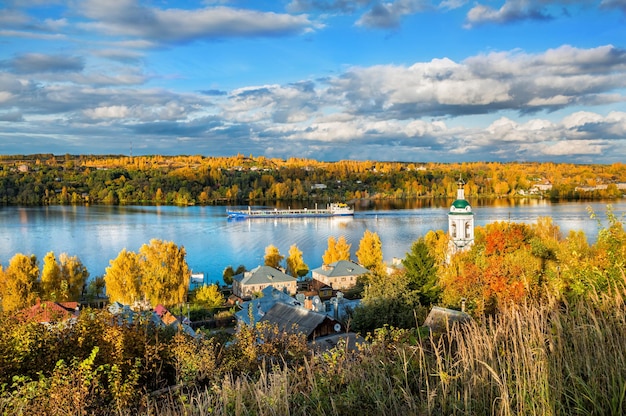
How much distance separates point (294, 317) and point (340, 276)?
961 centimetres

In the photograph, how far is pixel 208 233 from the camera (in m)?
40.5

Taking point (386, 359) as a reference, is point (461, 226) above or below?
below

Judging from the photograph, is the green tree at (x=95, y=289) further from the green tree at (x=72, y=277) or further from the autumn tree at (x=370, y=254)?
the autumn tree at (x=370, y=254)

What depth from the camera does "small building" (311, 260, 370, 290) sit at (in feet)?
70.0

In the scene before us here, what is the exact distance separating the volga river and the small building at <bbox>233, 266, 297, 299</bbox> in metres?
4.98

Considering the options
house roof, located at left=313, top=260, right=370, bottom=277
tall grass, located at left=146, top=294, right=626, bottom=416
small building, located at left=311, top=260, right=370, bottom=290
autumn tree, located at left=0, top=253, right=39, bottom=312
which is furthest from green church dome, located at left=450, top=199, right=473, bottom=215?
tall grass, located at left=146, top=294, right=626, bottom=416

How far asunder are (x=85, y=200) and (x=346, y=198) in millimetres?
40940

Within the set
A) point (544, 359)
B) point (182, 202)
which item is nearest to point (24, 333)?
point (544, 359)

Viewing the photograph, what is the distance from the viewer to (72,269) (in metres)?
19.1

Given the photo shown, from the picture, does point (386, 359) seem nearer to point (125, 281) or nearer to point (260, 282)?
point (125, 281)

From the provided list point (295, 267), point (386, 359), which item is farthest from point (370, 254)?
point (386, 359)

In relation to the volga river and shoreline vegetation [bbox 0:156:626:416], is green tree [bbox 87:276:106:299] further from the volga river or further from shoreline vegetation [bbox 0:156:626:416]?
shoreline vegetation [bbox 0:156:626:416]

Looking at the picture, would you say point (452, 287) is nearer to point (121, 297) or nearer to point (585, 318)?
point (585, 318)

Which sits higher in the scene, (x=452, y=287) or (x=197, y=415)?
(x=197, y=415)
